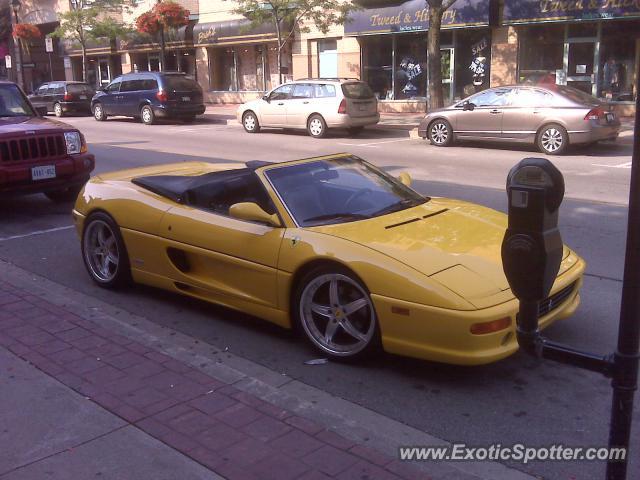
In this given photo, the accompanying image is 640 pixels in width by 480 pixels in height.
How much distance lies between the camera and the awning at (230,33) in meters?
29.0


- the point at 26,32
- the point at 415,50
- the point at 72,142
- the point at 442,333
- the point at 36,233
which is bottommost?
the point at 36,233

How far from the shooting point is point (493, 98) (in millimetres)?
16578

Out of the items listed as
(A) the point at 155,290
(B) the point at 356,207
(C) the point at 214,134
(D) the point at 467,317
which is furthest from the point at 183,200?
(C) the point at 214,134

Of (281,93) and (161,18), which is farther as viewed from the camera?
(161,18)

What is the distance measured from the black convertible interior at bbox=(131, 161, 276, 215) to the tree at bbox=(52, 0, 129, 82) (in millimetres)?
29636

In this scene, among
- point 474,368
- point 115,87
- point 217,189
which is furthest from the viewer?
point 115,87

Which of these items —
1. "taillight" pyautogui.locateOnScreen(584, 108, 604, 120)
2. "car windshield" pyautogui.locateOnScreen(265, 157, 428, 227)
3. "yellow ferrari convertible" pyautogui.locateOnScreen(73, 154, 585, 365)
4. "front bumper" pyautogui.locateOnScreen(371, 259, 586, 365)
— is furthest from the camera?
"taillight" pyautogui.locateOnScreen(584, 108, 604, 120)

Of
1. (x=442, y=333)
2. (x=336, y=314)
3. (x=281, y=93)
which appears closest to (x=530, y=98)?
(x=281, y=93)

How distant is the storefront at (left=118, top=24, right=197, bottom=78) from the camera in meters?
33.0

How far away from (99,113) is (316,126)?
11176 millimetres

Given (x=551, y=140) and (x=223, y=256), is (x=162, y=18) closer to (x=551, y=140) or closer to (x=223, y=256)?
(x=551, y=140)

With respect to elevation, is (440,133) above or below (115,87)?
below

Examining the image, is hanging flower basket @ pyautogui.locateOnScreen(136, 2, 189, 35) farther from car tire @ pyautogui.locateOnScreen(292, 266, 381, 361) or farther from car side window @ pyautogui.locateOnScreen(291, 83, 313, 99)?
car tire @ pyautogui.locateOnScreen(292, 266, 381, 361)

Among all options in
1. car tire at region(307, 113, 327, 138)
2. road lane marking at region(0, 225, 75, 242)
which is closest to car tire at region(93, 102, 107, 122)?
car tire at region(307, 113, 327, 138)
